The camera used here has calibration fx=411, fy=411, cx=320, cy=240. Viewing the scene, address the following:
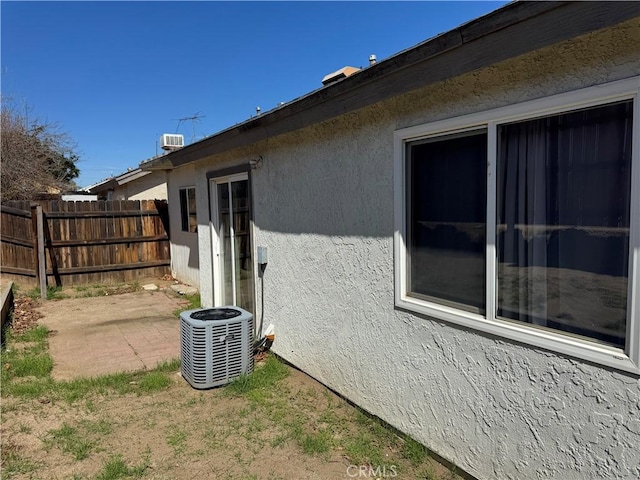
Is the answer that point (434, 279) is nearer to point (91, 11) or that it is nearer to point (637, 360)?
point (637, 360)

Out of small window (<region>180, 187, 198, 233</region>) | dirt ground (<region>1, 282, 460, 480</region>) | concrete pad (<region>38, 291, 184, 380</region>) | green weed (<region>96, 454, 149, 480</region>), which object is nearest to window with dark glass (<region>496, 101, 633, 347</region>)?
dirt ground (<region>1, 282, 460, 480</region>)

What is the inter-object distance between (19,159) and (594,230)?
23079mm

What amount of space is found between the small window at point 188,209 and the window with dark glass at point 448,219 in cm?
723

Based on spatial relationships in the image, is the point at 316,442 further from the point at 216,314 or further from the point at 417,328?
the point at 216,314

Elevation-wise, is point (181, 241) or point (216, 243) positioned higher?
point (216, 243)

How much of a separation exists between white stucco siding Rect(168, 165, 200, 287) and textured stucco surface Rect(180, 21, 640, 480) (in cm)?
485

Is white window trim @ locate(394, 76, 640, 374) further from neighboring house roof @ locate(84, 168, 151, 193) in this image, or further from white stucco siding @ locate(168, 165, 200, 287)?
neighboring house roof @ locate(84, 168, 151, 193)

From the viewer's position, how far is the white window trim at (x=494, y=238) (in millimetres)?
1993

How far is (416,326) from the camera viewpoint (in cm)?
328

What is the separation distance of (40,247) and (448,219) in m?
9.88

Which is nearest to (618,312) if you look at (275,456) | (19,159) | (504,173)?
(504,173)

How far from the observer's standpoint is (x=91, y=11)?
752 centimetres

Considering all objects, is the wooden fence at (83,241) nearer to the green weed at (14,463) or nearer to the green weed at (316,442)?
the green weed at (14,463)

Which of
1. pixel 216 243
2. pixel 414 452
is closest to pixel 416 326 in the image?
pixel 414 452
